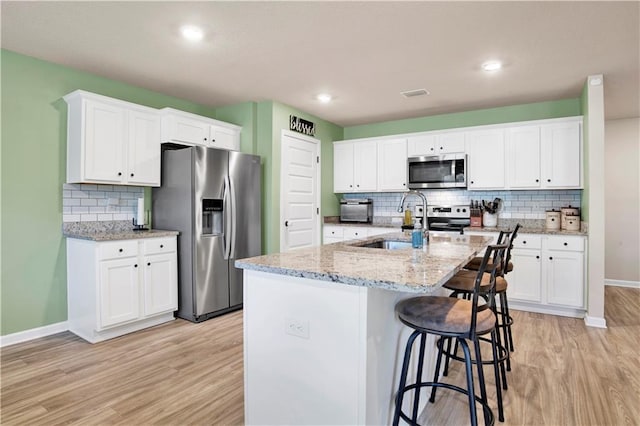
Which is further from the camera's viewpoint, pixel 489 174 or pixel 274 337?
pixel 489 174

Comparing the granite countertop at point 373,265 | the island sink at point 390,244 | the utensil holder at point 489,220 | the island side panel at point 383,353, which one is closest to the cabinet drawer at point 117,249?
the granite countertop at point 373,265

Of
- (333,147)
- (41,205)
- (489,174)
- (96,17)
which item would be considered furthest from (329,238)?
(96,17)

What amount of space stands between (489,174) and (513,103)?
946 mm

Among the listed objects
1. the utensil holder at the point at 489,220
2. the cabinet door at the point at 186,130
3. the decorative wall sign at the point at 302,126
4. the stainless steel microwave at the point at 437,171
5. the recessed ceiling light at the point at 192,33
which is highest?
the recessed ceiling light at the point at 192,33

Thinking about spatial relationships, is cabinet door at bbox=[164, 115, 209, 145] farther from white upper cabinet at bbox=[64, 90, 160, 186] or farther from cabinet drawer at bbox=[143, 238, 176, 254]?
cabinet drawer at bbox=[143, 238, 176, 254]

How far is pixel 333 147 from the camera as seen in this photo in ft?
18.7

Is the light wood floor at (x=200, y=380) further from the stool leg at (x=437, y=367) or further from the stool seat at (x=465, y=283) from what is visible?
the stool seat at (x=465, y=283)

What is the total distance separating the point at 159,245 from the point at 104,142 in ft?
3.50

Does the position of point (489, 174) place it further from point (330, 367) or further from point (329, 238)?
point (330, 367)

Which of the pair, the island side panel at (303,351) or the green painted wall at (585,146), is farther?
the green painted wall at (585,146)

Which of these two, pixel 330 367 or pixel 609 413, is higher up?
pixel 330 367

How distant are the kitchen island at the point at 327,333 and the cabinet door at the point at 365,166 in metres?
3.62

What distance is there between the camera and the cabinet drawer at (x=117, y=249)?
10.0 ft

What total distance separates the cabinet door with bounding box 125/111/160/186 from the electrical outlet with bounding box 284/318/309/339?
2.67m
